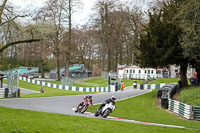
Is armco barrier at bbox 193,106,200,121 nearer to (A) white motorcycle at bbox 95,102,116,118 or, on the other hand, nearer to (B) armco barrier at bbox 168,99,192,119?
(B) armco barrier at bbox 168,99,192,119

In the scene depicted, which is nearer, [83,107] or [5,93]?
[83,107]

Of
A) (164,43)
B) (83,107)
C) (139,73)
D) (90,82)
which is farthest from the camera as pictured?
(139,73)

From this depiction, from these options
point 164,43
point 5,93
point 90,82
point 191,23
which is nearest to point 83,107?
point 5,93

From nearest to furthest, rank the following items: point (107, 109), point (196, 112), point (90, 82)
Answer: point (107, 109), point (196, 112), point (90, 82)

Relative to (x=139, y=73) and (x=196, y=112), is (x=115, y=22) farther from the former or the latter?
(x=196, y=112)

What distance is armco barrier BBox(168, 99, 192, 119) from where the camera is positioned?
18031 mm

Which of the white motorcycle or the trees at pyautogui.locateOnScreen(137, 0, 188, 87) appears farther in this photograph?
the trees at pyautogui.locateOnScreen(137, 0, 188, 87)

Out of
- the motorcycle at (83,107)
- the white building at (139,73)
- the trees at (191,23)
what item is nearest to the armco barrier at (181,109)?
the trees at (191,23)

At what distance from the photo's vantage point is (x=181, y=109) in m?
19.3

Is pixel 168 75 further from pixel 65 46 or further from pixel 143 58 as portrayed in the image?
pixel 143 58

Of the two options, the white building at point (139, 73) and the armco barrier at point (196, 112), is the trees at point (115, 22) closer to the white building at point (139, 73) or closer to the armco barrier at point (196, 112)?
the white building at point (139, 73)

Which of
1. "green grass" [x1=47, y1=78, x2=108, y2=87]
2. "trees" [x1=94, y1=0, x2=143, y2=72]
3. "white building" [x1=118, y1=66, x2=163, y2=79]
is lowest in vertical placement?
"green grass" [x1=47, y1=78, x2=108, y2=87]

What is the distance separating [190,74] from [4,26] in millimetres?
43715

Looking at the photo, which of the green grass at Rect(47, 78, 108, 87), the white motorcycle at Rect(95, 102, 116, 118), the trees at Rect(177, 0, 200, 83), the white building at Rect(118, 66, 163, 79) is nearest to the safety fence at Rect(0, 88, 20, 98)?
the white motorcycle at Rect(95, 102, 116, 118)
